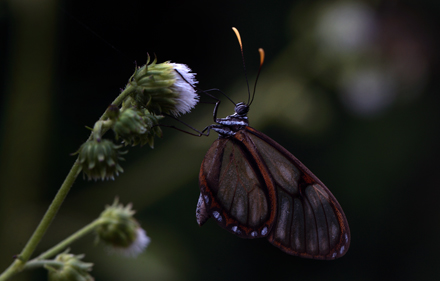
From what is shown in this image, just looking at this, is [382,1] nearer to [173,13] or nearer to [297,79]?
[297,79]

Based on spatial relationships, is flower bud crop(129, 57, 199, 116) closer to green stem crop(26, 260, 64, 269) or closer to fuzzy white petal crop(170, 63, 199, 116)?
fuzzy white petal crop(170, 63, 199, 116)

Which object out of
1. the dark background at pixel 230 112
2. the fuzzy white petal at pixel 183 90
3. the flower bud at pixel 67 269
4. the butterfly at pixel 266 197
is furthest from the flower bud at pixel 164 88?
the dark background at pixel 230 112

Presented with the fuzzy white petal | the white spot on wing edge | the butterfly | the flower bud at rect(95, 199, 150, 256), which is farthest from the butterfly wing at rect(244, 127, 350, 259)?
the flower bud at rect(95, 199, 150, 256)

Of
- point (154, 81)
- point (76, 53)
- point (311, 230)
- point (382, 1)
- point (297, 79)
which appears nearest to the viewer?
point (154, 81)

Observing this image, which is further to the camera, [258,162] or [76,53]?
[76,53]

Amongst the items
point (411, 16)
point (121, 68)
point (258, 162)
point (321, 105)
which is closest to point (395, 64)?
point (411, 16)

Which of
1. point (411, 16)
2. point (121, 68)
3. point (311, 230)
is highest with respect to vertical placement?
point (411, 16)
